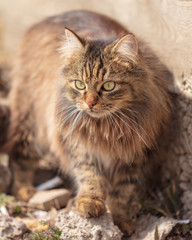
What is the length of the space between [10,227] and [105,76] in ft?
4.76

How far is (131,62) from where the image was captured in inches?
98.5

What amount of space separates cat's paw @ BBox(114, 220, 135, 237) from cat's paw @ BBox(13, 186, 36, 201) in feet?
3.63

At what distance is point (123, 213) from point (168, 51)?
58.4 inches

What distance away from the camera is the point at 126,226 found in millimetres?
2906

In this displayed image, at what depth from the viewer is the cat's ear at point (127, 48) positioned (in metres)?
2.41

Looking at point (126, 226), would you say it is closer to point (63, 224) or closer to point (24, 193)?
point (63, 224)

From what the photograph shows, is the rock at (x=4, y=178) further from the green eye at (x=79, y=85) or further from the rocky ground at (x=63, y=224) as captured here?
the green eye at (x=79, y=85)

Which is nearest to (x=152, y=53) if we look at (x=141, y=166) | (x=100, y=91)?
(x=100, y=91)

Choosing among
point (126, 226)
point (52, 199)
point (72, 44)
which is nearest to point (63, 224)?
point (126, 226)

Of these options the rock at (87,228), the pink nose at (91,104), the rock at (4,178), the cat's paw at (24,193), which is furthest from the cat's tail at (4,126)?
the pink nose at (91,104)

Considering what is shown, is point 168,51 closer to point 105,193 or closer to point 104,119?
point 104,119

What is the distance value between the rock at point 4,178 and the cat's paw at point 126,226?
52.8 inches

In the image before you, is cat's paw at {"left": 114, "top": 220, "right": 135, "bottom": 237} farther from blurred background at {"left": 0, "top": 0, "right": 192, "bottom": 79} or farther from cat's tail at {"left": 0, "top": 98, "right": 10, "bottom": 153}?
cat's tail at {"left": 0, "top": 98, "right": 10, "bottom": 153}

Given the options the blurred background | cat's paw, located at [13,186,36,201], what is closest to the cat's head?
the blurred background
